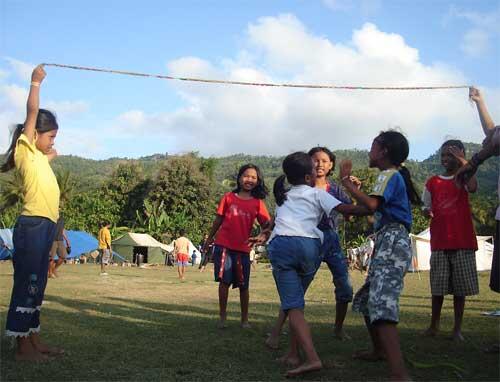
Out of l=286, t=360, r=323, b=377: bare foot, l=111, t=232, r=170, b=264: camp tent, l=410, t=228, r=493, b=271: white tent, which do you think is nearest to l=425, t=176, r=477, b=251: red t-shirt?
l=286, t=360, r=323, b=377: bare foot

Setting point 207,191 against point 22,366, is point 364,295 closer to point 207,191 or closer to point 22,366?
point 22,366

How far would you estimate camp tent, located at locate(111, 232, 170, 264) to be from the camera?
37.3 meters

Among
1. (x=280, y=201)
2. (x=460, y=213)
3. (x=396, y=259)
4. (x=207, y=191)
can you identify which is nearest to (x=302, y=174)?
(x=280, y=201)

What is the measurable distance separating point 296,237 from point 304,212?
0.63ft

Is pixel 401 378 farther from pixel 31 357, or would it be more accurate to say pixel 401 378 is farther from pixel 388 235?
pixel 31 357

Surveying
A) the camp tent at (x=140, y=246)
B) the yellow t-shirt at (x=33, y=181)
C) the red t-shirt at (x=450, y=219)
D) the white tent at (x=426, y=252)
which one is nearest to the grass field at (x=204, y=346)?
the red t-shirt at (x=450, y=219)

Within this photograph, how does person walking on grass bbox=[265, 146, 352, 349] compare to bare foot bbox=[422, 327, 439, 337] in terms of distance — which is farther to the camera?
bare foot bbox=[422, 327, 439, 337]

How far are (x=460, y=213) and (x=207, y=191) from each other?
147 ft

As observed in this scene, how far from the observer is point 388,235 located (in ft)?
12.4

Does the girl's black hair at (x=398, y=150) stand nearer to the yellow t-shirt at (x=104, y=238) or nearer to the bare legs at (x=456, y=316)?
the bare legs at (x=456, y=316)

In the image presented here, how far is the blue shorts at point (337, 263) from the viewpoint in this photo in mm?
5066

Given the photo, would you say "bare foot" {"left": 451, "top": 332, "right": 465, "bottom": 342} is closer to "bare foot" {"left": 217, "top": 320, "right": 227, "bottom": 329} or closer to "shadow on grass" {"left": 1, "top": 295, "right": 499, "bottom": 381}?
"shadow on grass" {"left": 1, "top": 295, "right": 499, "bottom": 381}

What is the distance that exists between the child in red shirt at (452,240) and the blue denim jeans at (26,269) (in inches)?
140

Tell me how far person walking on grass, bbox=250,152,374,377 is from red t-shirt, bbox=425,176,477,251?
5.83 feet
